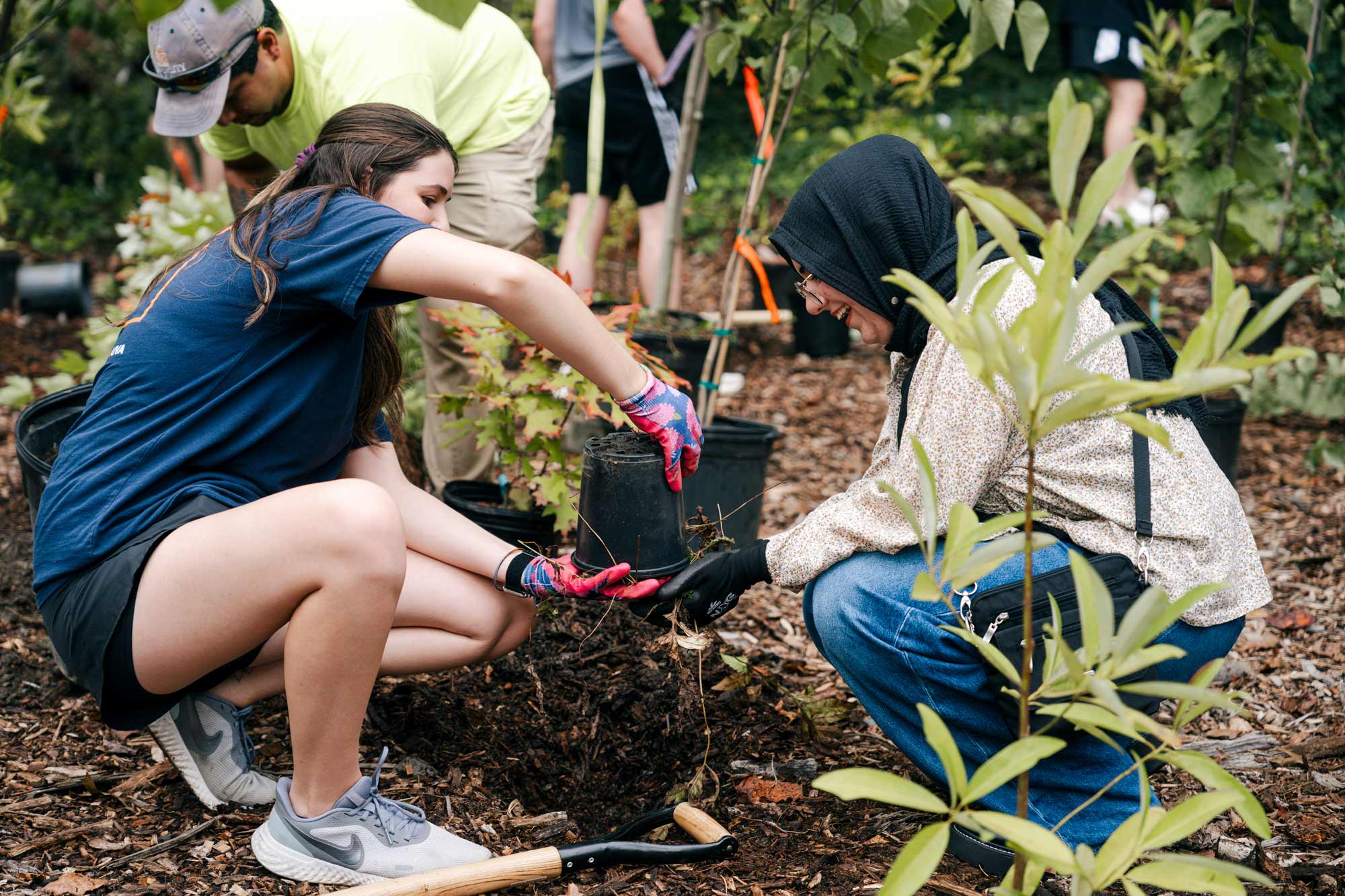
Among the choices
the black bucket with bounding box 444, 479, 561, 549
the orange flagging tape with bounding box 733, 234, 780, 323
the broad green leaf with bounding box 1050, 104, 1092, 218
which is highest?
the broad green leaf with bounding box 1050, 104, 1092, 218

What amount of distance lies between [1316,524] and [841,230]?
7.23ft

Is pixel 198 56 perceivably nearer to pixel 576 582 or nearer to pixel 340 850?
pixel 576 582

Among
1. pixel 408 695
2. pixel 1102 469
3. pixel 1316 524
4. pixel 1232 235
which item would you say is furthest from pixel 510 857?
pixel 1232 235

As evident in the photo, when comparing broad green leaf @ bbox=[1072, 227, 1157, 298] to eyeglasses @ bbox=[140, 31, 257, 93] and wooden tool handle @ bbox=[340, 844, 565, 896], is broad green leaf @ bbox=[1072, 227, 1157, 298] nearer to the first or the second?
wooden tool handle @ bbox=[340, 844, 565, 896]

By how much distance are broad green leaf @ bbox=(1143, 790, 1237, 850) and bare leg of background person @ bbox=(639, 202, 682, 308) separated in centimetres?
332

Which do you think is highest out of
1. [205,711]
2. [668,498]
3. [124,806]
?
[668,498]

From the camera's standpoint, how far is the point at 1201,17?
9.62 ft

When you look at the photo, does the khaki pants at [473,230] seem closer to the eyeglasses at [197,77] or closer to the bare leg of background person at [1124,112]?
the eyeglasses at [197,77]

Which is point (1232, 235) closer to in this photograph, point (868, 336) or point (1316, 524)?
point (1316, 524)

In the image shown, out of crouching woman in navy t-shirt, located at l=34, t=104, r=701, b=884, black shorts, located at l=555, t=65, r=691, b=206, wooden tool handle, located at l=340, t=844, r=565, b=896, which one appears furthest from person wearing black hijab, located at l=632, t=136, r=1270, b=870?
black shorts, located at l=555, t=65, r=691, b=206

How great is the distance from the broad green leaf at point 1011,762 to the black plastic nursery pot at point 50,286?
224 inches

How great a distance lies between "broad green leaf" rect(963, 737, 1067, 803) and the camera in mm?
929

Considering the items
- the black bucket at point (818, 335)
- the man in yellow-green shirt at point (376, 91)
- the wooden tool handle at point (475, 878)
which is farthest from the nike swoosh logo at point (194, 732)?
the black bucket at point (818, 335)

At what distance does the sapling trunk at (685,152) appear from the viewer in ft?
11.1
